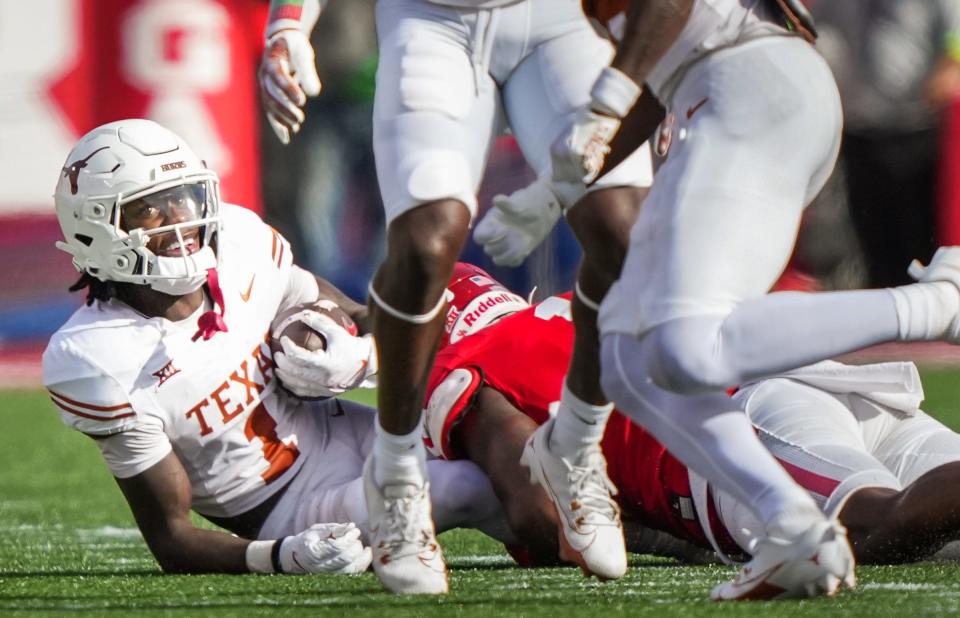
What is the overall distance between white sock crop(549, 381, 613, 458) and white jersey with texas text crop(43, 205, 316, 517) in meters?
0.76

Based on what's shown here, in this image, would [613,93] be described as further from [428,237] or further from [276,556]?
[276,556]

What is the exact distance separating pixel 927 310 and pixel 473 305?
5.22 feet

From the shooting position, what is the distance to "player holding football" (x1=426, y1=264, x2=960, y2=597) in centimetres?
294

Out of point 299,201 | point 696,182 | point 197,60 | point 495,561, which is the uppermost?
point 696,182

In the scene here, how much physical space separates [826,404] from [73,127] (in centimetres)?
557

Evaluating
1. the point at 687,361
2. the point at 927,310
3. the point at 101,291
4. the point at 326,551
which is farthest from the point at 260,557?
the point at 927,310

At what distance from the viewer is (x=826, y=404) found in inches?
128

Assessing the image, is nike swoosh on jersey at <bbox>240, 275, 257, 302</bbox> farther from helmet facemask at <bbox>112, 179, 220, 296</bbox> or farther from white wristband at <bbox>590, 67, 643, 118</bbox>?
white wristband at <bbox>590, 67, 643, 118</bbox>

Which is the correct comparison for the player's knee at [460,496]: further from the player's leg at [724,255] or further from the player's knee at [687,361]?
the player's knee at [687,361]

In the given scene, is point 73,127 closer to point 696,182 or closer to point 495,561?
point 495,561

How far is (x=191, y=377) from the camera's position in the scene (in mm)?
3295

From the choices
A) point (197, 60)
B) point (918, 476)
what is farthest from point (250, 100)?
point (918, 476)

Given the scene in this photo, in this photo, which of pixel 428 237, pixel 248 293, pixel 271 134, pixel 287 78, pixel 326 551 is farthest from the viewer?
pixel 271 134

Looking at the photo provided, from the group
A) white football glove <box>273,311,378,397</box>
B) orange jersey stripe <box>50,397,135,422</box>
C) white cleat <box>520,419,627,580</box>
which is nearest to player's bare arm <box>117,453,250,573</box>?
orange jersey stripe <box>50,397,135,422</box>
